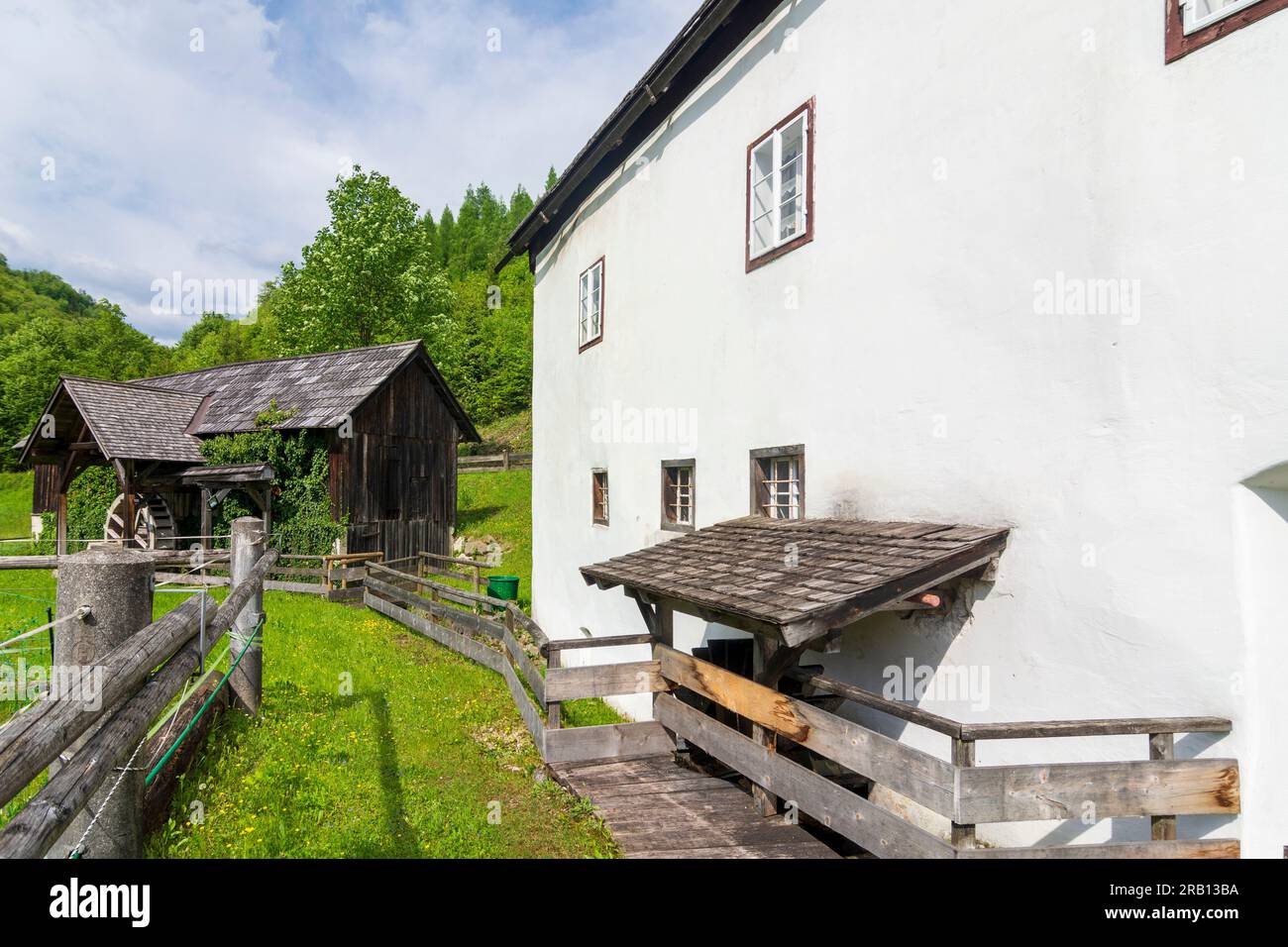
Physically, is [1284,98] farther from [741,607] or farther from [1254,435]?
[741,607]

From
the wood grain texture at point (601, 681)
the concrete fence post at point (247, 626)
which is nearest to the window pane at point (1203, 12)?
the wood grain texture at point (601, 681)

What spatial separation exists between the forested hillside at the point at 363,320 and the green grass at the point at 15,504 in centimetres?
350

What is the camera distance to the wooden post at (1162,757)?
12.4 feet

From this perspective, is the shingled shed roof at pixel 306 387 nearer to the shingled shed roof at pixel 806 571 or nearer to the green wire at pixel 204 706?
the green wire at pixel 204 706

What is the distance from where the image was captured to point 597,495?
41.2ft

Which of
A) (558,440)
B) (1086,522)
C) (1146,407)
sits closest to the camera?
(1146,407)

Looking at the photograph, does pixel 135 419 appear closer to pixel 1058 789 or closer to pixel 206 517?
pixel 206 517

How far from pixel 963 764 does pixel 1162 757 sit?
3.51 ft

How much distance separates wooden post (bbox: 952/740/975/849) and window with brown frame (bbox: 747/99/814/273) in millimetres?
4986

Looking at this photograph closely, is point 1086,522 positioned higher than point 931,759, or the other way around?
point 1086,522

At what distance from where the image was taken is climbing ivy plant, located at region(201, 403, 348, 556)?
20625mm

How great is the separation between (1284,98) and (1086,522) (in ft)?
7.59

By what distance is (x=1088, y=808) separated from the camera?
3.70 m
